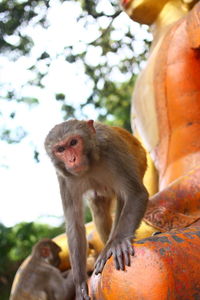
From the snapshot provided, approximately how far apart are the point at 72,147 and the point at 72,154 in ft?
0.21

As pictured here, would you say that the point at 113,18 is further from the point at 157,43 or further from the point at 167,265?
the point at 167,265

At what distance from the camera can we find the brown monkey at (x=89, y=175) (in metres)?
3.32

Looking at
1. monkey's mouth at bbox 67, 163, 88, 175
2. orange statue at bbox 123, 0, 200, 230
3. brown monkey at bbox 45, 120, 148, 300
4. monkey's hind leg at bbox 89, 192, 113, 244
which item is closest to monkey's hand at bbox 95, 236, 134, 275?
brown monkey at bbox 45, 120, 148, 300

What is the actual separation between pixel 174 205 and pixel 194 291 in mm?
1730

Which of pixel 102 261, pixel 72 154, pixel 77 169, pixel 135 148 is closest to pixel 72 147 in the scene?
pixel 72 154

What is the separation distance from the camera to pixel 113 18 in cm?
692

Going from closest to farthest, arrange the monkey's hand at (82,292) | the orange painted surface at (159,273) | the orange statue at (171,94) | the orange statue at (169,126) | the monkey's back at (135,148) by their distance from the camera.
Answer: the orange painted surface at (159,273)
the orange statue at (169,126)
the monkey's hand at (82,292)
the monkey's back at (135,148)
the orange statue at (171,94)

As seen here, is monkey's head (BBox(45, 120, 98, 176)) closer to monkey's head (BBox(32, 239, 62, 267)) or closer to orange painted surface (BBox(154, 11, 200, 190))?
orange painted surface (BBox(154, 11, 200, 190))

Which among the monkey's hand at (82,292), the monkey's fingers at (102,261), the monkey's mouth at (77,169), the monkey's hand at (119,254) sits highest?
the monkey's mouth at (77,169)

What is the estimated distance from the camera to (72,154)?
3375 millimetres

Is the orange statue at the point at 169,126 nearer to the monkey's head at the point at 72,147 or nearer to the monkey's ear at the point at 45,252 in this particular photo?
the monkey's head at the point at 72,147

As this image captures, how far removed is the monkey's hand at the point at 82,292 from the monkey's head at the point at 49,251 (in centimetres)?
173

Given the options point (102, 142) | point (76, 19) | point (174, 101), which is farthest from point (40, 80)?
point (102, 142)

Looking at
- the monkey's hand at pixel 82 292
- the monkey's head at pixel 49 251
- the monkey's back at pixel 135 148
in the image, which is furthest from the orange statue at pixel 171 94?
the monkey's hand at pixel 82 292
